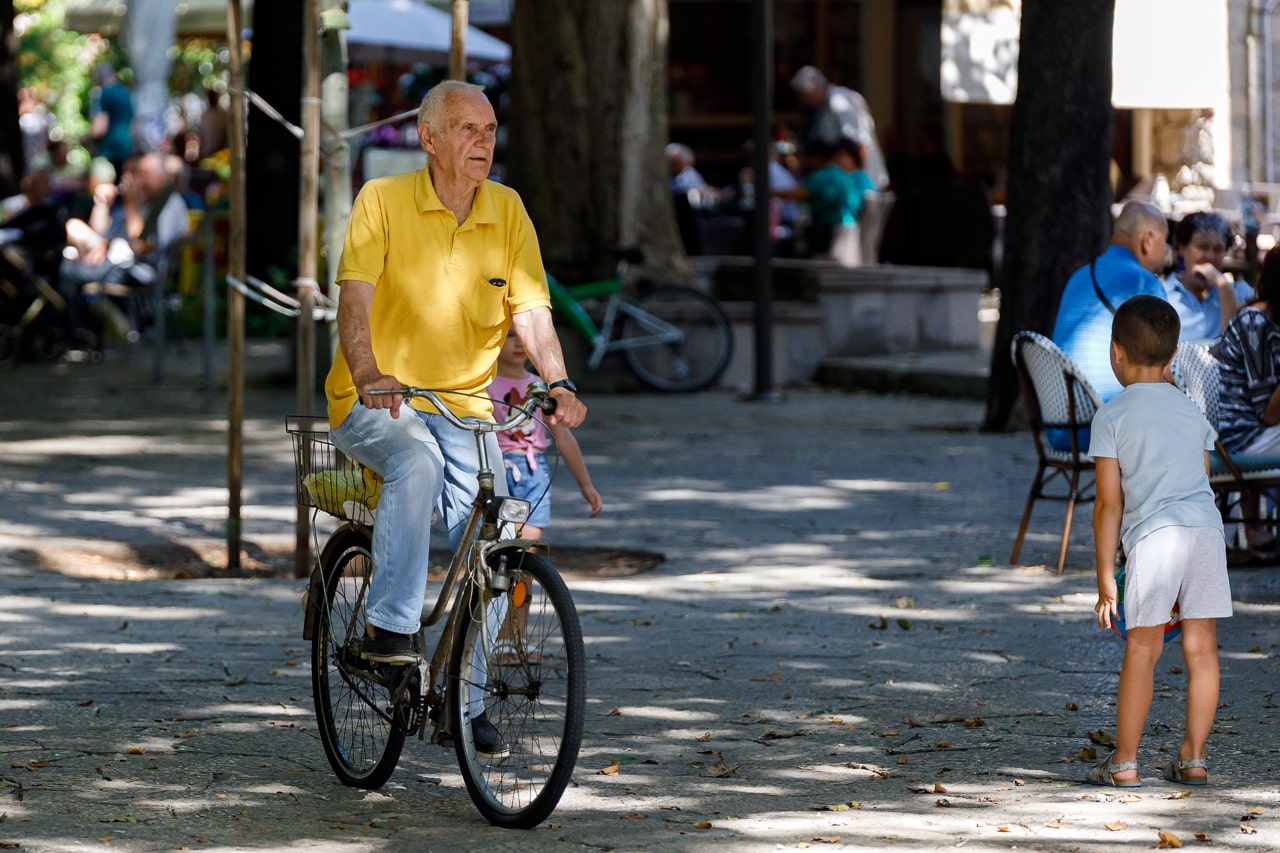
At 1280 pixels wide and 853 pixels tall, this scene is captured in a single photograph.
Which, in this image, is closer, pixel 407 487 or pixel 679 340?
pixel 407 487

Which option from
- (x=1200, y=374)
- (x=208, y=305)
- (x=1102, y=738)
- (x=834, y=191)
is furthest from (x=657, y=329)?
(x=1102, y=738)

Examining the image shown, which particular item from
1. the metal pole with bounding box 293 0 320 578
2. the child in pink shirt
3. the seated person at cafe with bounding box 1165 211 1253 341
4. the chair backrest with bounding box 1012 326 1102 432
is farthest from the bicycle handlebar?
the seated person at cafe with bounding box 1165 211 1253 341

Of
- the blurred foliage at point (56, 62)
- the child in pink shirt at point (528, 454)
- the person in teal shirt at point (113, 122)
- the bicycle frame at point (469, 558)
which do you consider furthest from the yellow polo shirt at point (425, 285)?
the blurred foliage at point (56, 62)

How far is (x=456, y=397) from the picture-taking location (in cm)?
520

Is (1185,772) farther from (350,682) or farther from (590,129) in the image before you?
(590,129)

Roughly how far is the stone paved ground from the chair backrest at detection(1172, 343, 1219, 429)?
72cm

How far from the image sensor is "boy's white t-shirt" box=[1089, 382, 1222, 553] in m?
5.24

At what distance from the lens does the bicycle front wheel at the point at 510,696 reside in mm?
4906

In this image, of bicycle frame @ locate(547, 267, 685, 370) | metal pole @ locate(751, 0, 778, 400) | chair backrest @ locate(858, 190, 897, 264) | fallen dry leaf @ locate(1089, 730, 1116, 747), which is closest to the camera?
fallen dry leaf @ locate(1089, 730, 1116, 747)

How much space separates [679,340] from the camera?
1531 centimetres

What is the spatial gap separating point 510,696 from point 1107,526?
1.55 m

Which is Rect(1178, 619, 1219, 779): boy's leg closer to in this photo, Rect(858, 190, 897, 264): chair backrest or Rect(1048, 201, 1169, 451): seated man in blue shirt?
Rect(1048, 201, 1169, 451): seated man in blue shirt

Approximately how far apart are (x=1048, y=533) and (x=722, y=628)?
2441 mm

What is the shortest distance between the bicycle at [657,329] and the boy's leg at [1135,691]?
10.0 m
